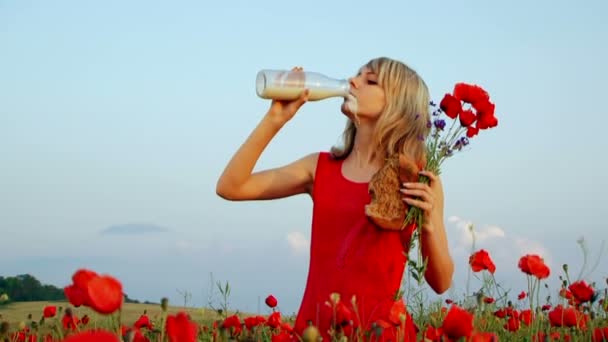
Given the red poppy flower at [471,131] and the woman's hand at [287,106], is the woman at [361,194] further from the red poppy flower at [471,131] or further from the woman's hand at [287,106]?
the red poppy flower at [471,131]

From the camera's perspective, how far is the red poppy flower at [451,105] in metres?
3.04

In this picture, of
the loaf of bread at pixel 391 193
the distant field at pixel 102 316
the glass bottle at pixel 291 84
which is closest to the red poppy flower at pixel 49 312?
the distant field at pixel 102 316

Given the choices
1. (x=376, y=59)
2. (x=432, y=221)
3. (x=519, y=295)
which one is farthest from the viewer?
(x=519, y=295)

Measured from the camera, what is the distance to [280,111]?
3.29 metres

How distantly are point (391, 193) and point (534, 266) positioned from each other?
68 centimetres

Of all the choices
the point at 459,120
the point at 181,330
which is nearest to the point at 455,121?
the point at 459,120

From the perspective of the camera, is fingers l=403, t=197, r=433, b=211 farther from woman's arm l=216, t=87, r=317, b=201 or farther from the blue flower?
woman's arm l=216, t=87, r=317, b=201

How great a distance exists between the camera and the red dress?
10.8 ft

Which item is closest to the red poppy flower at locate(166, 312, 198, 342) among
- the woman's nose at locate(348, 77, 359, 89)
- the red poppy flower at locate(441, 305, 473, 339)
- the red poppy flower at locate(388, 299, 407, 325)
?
the red poppy flower at locate(441, 305, 473, 339)

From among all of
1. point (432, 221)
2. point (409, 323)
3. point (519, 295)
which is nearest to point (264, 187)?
point (432, 221)

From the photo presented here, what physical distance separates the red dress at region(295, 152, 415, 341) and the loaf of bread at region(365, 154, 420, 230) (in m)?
0.15

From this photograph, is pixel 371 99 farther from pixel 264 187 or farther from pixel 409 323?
pixel 409 323

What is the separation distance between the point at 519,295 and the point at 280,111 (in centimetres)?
219

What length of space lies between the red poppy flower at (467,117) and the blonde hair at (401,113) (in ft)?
0.80
